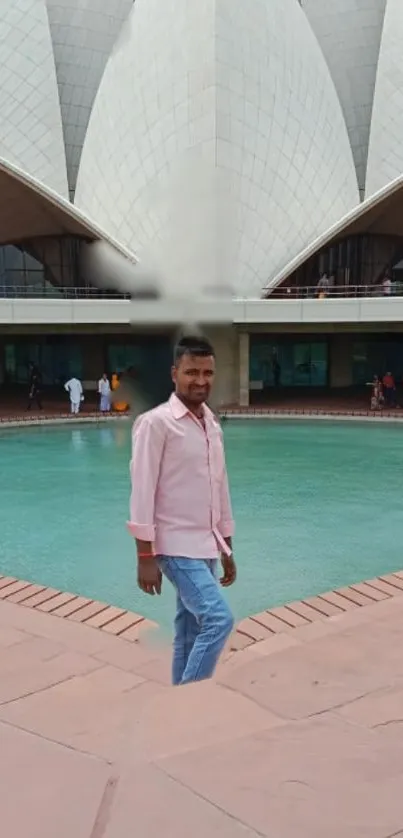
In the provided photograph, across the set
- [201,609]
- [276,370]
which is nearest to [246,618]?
[201,609]

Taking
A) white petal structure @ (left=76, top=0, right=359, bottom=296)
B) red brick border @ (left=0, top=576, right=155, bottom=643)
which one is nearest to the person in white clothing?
A: white petal structure @ (left=76, top=0, right=359, bottom=296)

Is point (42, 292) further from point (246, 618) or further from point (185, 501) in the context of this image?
point (185, 501)

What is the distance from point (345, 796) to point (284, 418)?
13.6 metres

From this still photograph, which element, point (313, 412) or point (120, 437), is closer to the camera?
point (120, 437)

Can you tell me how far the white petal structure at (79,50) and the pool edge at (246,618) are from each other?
21687 mm

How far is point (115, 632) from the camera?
317 centimetres

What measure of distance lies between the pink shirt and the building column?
14.2m

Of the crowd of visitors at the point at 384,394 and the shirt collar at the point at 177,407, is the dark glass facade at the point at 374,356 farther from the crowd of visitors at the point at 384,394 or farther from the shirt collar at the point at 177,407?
the shirt collar at the point at 177,407

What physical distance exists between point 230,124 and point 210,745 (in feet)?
65.0

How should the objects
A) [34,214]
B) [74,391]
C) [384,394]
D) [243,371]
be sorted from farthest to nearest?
[34,214] < [384,394] < [243,371] < [74,391]

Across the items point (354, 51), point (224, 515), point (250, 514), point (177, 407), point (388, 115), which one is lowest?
point (250, 514)

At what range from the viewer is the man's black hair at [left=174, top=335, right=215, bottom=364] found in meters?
2.34

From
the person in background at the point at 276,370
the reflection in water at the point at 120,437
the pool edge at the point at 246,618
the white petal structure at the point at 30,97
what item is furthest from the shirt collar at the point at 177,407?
the white petal structure at the point at 30,97

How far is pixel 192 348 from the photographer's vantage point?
7.70ft
